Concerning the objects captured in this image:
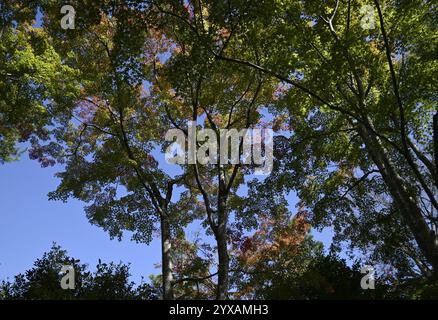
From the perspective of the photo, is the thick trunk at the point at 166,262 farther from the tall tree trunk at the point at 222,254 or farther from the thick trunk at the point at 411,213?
the thick trunk at the point at 411,213

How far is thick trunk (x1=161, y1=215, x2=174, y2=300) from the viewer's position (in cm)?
1178

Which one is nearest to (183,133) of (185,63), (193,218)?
(193,218)

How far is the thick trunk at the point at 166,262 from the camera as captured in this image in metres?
11.8

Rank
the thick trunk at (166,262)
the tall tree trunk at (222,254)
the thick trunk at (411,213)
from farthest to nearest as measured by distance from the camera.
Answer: the thick trunk at (166,262)
the tall tree trunk at (222,254)
the thick trunk at (411,213)

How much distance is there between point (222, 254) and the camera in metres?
12.0

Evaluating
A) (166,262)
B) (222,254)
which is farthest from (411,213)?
(166,262)

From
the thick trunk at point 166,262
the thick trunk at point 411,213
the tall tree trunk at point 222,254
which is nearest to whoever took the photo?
the thick trunk at point 411,213

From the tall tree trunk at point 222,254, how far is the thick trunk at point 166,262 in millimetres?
1499

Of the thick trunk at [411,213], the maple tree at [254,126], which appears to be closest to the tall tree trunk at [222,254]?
the maple tree at [254,126]

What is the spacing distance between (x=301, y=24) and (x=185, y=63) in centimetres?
352

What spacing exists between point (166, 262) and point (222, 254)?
1.90 m

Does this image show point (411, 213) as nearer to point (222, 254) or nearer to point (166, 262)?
point (222, 254)

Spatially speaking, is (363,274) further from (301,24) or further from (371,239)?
(301,24)

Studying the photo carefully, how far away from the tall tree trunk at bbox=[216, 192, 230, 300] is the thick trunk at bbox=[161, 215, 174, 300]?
4.92 ft
